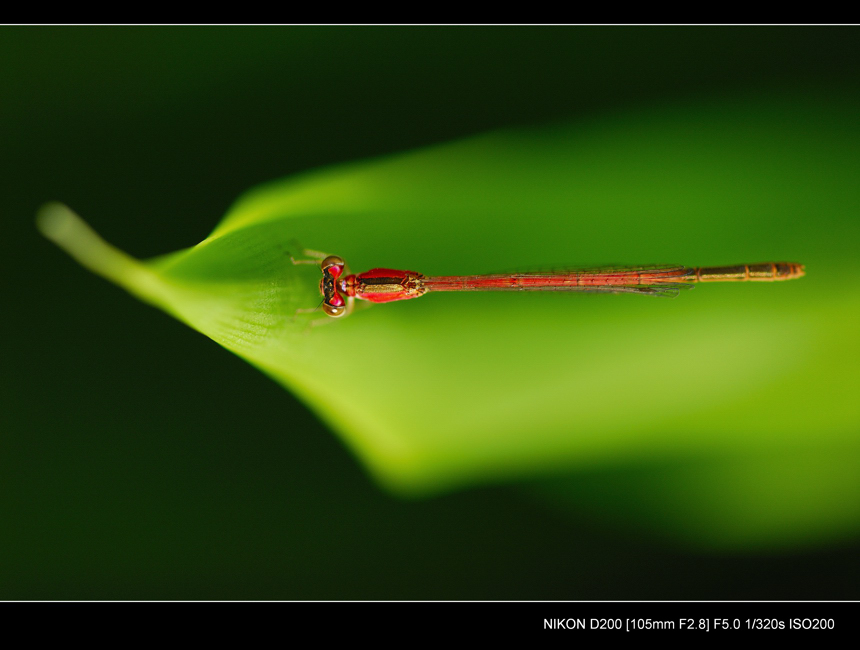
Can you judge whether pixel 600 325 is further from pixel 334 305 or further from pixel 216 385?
pixel 216 385

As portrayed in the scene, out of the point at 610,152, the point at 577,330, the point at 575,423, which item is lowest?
the point at 575,423

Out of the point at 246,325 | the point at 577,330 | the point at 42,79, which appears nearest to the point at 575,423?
the point at 577,330

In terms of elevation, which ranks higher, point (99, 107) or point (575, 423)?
point (99, 107)

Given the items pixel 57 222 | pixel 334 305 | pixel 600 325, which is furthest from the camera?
pixel 334 305

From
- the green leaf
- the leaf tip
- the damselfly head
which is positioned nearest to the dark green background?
the leaf tip

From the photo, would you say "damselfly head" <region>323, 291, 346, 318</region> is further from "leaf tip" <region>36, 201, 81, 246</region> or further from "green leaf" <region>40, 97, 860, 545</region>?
"leaf tip" <region>36, 201, 81, 246</region>

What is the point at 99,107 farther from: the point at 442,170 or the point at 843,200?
the point at 843,200

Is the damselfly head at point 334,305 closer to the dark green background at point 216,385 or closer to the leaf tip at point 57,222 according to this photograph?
the dark green background at point 216,385

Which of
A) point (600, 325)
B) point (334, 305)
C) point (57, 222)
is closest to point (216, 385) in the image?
point (334, 305)
